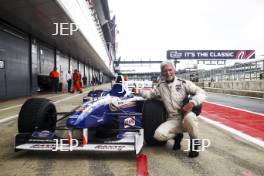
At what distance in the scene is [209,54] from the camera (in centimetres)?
7612

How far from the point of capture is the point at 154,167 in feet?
11.3

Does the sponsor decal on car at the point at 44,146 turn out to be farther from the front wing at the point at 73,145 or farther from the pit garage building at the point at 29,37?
the pit garage building at the point at 29,37

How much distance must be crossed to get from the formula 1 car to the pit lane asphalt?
0.48 ft

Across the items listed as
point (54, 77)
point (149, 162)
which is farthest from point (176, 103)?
point (54, 77)

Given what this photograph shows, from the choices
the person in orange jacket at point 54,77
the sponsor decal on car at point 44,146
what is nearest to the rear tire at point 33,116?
the sponsor decal on car at point 44,146

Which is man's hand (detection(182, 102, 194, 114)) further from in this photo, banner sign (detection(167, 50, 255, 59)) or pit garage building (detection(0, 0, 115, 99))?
banner sign (detection(167, 50, 255, 59))

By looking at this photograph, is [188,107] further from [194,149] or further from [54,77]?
[54,77]

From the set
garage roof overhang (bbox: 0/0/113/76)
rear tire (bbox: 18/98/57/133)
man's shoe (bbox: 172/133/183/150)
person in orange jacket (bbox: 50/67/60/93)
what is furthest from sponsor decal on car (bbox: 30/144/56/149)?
person in orange jacket (bbox: 50/67/60/93)

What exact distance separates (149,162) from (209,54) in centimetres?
7508

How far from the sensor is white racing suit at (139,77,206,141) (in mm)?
4137

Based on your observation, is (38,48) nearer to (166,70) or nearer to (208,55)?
(166,70)

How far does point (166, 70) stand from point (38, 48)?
16488mm

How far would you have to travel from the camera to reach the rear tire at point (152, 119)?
14.4 ft

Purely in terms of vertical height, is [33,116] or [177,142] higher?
[33,116]
